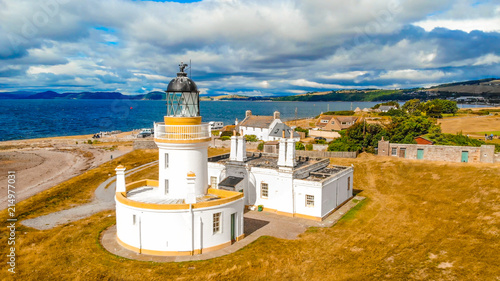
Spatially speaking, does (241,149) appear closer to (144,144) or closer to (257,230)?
(257,230)

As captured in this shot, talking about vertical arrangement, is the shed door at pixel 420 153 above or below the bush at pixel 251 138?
below

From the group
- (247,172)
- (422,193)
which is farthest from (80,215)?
(422,193)

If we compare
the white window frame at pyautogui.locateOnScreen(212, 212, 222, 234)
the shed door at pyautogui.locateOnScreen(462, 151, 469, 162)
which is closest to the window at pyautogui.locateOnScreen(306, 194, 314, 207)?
the white window frame at pyautogui.locateOnScreen(212, 212, 222, 234)

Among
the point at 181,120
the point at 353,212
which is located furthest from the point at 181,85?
the point at 353,212

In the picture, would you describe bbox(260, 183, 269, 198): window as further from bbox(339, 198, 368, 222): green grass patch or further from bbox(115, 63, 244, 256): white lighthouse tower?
bbox(115, 63, 244, 256): white lighthouse tower

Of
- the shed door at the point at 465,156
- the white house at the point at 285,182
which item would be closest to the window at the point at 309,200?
the white house at the point at 285,182

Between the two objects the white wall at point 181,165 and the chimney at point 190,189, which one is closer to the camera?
the chimney at point 190,189

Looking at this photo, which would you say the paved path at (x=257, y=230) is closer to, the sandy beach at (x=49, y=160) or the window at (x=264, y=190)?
the window at (x=264, y=190)
